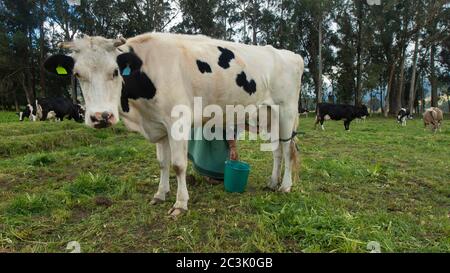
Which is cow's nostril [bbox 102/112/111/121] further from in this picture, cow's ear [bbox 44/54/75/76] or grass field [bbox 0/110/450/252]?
grass field [bbox 0/110/450/252]

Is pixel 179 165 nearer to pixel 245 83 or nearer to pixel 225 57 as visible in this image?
pixel 245 83

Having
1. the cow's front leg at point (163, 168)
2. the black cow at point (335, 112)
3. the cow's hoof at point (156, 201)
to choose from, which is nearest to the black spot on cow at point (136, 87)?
the cow's front leg at point (163, 168)

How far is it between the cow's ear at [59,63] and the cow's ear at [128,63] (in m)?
0.53

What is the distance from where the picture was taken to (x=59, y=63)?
13.9 ft

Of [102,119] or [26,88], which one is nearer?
[102,119]

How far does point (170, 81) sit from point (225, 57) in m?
1.03

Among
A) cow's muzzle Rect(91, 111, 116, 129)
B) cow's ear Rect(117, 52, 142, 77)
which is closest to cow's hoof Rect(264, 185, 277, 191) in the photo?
cow's ear Rect(117, 52, 142, 77)

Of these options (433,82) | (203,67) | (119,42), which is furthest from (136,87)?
(433,82)

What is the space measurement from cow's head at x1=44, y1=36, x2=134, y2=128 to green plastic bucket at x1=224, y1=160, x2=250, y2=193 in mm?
2187

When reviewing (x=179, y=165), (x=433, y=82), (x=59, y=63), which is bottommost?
(x=179, y=165)

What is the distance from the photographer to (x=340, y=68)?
156 feet

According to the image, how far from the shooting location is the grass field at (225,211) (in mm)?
3852

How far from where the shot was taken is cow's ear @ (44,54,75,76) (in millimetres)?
4176
